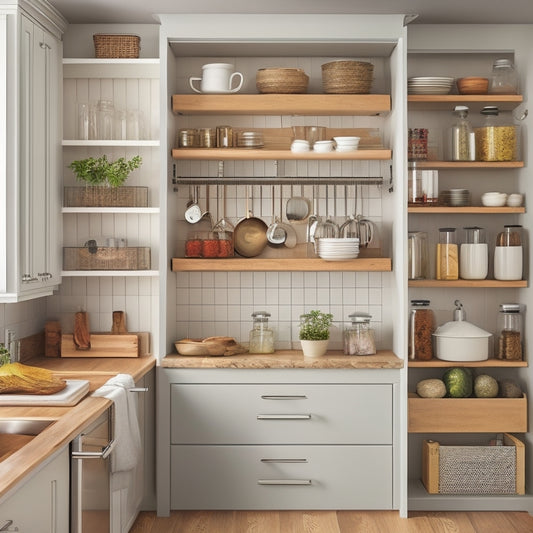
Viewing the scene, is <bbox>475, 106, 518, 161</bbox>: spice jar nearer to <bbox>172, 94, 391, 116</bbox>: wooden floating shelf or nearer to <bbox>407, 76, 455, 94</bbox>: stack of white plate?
<bbox>407, 76, 455, 94</bbox>: stack of white plate

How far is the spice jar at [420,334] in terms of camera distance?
4.13 metres

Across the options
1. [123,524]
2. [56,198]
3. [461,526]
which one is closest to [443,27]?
[56,198]

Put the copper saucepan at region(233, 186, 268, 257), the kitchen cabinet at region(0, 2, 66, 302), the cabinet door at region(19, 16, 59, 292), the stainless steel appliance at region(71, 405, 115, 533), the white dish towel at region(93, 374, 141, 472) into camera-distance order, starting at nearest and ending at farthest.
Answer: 1. the stainless steel appliance at region(71, 405, 115, 533)
2. the white dish towel at region(93, 374, 141, 472)
3. the kitchen cabinet at region(0, 2, 66, 302)
4. the cabinet door at region(19, 16, 59, 292)
5. the copper saucepan at region(233, 186, 268, 257)

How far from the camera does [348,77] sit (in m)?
4.14

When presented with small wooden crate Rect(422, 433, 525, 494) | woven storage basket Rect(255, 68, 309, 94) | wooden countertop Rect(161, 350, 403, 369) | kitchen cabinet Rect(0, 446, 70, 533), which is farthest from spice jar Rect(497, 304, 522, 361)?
kitchen cabinet Rect(0, 446, 70, 533)

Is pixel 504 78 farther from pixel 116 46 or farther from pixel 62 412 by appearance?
pixel 62 412

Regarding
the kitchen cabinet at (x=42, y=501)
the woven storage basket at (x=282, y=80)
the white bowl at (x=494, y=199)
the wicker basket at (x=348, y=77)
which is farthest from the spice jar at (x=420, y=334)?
the kitchen cabinet at (x=42, y=501)

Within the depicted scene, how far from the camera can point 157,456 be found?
4.00 m

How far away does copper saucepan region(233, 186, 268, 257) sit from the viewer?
431cm

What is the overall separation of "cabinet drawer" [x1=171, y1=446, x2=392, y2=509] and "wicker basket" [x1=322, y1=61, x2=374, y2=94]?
1819 mm

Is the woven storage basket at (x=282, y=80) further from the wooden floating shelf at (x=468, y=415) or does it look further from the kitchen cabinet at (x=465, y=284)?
the wooden floating shelf at (x=468, y=415)

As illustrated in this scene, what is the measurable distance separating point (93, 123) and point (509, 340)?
2.41m

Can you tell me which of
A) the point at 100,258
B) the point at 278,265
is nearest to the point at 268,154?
the point at 278,265

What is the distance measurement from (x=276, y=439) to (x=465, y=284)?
1.23 m
